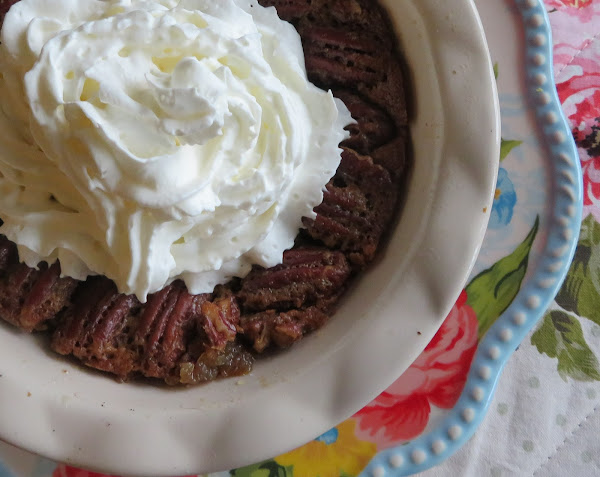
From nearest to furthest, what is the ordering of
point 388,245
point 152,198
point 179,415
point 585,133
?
point 152,198, point 179,415, point 388,245, point 585,133

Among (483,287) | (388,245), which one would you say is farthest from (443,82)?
(483,287)

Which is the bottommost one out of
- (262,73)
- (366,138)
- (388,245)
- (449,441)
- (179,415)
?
(449,441)

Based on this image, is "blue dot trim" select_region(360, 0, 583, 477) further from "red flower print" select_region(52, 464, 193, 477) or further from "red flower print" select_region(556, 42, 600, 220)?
"red flower print" select_region(52, 464, 193, 477)

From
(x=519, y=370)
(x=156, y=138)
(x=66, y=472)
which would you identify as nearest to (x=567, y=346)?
(x=519, y=370)

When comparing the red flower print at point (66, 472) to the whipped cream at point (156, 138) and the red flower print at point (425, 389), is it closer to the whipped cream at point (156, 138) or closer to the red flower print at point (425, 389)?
the whipped cream at point (156, 138)

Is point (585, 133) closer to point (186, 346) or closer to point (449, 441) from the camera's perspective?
point (449, 441)

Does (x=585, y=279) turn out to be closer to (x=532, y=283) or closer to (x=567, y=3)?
(x=532, y=283)

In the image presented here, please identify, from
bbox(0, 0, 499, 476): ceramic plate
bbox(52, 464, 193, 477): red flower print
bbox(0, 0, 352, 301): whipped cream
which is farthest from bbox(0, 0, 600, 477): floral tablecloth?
bbox(0, 0, 352, 301): whipped cream
